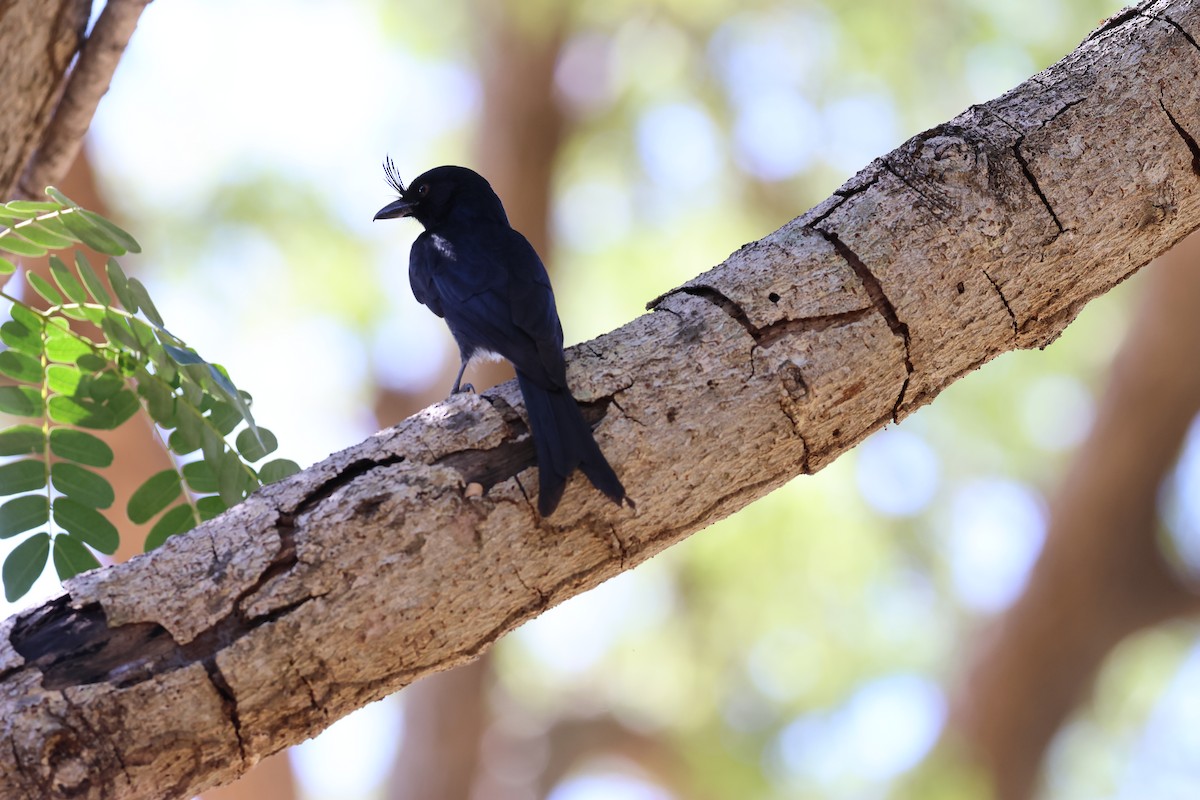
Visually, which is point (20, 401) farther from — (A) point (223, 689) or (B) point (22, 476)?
(A) point (223, 689)

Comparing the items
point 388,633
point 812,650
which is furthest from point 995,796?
point 388,633

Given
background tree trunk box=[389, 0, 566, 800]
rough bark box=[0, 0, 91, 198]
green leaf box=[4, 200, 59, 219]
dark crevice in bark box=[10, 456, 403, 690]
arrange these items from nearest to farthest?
1. dark crevice in bark box=[10, 456, 403, 690]
2. green leaf box=[4, 200, 59, 219]
3. rough bark box=[0, 0, 91, 198]
4. background tree trunk box=[389, 0, 566, 800]

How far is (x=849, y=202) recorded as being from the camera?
229 cm

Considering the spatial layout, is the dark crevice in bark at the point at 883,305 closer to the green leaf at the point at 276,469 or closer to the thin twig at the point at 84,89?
the green leaf at the point at 276,469

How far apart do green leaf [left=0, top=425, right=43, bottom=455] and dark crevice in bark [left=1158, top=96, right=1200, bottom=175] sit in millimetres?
2728

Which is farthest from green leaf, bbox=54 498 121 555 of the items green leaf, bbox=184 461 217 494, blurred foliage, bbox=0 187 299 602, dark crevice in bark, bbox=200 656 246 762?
dark crevice in bark, bbox=200 656 246 762

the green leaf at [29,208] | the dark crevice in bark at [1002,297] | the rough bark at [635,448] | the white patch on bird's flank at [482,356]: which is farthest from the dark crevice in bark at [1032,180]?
the green leaf at [29,208]

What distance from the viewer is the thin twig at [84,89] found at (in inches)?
125

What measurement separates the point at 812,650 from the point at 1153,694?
3.14 meters

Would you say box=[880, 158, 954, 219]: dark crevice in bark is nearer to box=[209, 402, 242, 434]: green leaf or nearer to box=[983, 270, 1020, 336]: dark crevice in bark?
box=[983, 270, 1020, 336]: dark crevice in bark

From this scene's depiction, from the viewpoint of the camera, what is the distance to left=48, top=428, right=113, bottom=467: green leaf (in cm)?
235

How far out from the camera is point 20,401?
2.33 metres

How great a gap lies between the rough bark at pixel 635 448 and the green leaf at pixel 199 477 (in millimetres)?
615

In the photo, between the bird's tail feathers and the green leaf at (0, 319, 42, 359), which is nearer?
the bird's tail feathers
